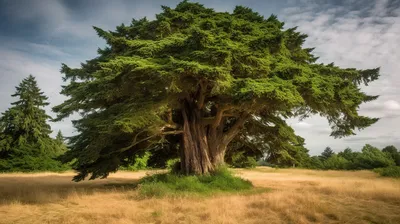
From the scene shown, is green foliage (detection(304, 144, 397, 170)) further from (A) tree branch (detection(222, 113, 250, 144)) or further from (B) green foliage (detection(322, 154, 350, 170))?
(A) tree branch (detection(222, 113, 250, 144))

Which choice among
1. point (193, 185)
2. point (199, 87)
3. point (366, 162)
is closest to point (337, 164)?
point (366, 162)

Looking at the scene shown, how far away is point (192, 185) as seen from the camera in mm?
13617

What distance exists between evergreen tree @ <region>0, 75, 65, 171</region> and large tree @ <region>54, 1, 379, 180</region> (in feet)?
91.2

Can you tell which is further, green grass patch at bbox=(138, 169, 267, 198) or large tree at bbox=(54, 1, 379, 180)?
green grass patch at bbox=(138, 169, 267, 198)

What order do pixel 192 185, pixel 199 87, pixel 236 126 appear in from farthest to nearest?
pixel 236 126 < pixel 199 87 < pixel 192 185

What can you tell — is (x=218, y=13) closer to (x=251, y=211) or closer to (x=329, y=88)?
(x=329, y=88)

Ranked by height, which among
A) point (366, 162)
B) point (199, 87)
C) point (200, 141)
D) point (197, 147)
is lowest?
point (366, 162)

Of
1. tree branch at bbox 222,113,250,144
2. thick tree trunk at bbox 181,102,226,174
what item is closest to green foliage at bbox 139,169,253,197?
thick tree trunk at bbox 181,102,226,174

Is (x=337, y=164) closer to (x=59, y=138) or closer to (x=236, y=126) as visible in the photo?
(x=236, y=126)

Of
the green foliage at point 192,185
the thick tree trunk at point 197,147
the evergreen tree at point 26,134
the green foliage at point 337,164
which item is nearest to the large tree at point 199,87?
the thick tree trunk at point 197,147

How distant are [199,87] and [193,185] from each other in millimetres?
5222

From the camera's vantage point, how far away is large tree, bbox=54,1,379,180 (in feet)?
38.0

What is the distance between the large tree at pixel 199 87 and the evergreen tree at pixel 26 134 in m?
27.8

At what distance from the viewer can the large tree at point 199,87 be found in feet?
38.0
